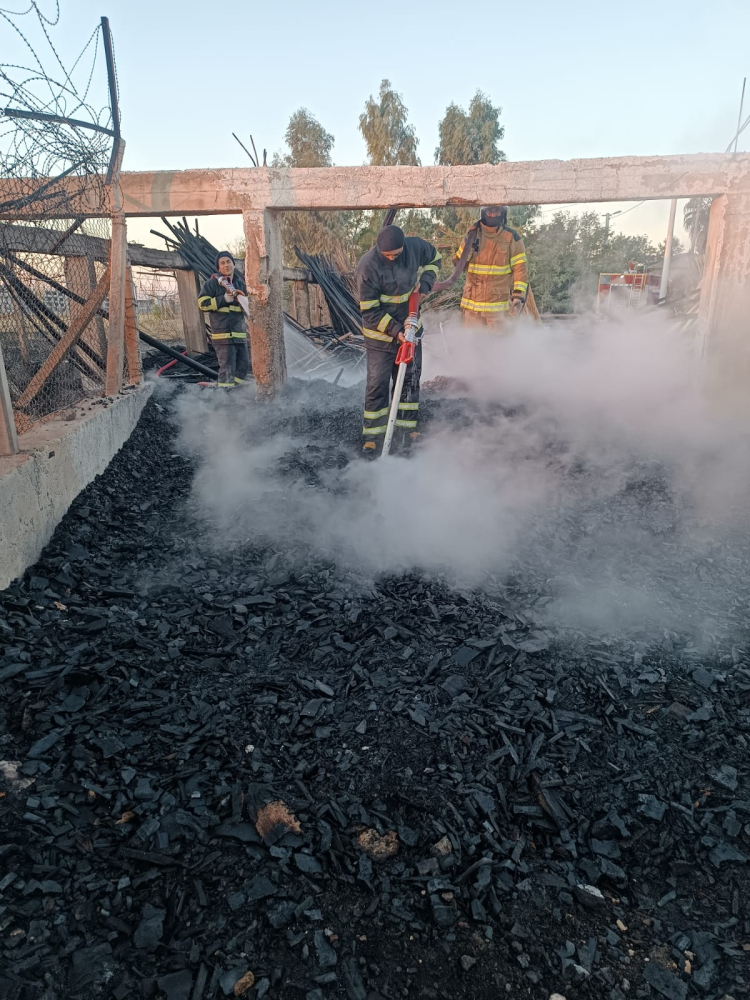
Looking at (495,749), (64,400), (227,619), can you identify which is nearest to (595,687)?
(495,749)

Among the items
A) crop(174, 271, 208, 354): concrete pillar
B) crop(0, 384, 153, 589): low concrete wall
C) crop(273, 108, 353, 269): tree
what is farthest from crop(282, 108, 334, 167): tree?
crop(0, 384, 153, 589): low concrete wall

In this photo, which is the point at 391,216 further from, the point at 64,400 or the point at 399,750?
the point at 399,750

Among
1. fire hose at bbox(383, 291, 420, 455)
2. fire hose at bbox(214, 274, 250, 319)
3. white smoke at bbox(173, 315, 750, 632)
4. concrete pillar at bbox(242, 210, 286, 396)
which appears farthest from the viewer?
fire hose at bbox(214, 274, 250, 319)

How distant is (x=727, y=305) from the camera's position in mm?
7289

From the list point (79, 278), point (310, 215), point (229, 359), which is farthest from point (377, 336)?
point (310, 215)

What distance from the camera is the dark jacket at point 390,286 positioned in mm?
6664

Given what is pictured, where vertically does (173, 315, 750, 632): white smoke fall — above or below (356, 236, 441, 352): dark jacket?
below

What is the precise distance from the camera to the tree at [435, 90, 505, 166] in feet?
→ 101

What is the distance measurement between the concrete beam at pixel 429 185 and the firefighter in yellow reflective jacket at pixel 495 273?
1029 millimetres

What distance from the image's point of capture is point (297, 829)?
98.8 inches

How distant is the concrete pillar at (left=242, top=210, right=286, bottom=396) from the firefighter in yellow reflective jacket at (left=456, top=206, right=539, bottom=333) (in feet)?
8.59

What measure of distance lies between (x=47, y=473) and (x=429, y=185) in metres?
5.39

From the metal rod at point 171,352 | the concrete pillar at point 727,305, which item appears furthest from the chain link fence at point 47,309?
the concrete pillar at point 727,305

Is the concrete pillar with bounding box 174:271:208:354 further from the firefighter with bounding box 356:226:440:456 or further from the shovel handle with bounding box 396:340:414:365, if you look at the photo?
the shovel handle with bounding box 396:340:414:365
